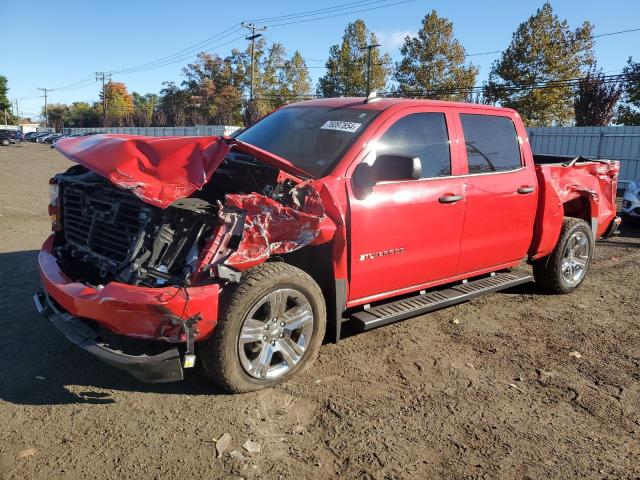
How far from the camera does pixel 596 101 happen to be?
29641 millimetres

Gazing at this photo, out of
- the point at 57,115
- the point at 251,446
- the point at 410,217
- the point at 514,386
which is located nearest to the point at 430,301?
the point at 410,217

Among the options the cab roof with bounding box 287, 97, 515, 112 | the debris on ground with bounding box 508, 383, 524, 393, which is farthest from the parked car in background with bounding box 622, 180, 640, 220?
the debris on ground with bounding box 508, 383, 524, 393

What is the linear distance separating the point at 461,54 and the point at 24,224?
1591 inches

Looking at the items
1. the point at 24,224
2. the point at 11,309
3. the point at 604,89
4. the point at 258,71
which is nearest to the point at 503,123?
the point at 11,309

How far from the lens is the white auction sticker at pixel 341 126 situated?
4.02 m

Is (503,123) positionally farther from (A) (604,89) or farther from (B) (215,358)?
(A) (604,89)

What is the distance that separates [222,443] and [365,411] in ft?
3.05

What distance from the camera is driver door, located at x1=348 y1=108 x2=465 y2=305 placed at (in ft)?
12.4

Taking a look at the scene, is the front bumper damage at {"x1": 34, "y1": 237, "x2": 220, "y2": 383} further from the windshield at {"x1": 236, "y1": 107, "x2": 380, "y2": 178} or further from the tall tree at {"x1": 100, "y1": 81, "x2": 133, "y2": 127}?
the tall tree at {"x1": 100, "y1": 81, "x2": 133, "y2": 127}

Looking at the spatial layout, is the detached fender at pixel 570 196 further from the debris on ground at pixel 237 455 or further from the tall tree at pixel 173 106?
the tall tree at pixel 173 106

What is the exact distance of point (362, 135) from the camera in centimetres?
390

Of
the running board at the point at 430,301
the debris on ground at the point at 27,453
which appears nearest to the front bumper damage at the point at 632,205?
the running board at the point at 430,301

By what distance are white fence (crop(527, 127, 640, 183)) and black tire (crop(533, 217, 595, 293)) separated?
15.0m

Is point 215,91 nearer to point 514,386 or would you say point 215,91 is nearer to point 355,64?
point 355,64
